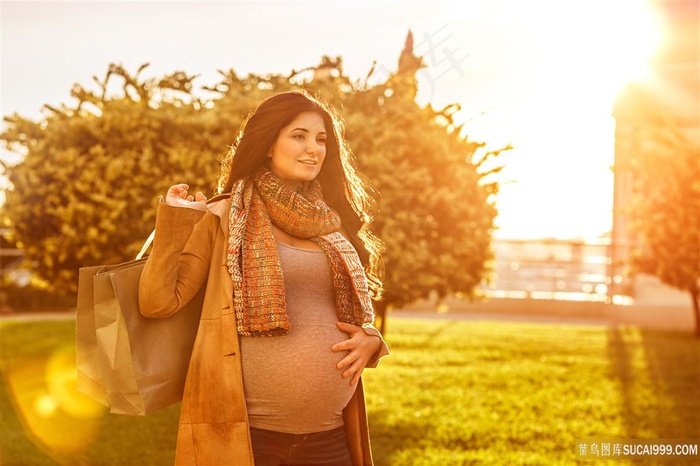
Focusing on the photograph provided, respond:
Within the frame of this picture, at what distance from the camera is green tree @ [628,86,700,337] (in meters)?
14.6

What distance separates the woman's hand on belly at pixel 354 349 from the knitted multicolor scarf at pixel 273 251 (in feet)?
0.14

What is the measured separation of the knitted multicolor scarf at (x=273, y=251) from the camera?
310 cm

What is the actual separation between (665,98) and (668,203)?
26.1ft

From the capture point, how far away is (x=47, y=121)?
9.92 metres

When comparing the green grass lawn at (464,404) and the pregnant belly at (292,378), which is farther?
the green grass lawn at (464,404)

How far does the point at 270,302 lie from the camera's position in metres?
3.07

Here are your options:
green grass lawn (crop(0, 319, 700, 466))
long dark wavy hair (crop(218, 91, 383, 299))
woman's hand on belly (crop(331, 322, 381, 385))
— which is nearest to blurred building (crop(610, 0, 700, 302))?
green grass lawn (crop(0, 319, 700, 466))

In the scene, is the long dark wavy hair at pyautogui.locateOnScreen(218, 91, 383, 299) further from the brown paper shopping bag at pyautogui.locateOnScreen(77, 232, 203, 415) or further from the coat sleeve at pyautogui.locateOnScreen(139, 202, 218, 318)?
the brown paper shopping bag at pyautogui.locateOnScreen(77, 232, 203, 415)

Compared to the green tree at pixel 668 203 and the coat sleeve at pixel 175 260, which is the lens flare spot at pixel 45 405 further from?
the green tree at pixel 668 203

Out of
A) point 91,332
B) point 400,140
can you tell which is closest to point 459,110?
point 400,140

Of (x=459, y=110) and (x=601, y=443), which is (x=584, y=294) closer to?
(x=459, y=110)

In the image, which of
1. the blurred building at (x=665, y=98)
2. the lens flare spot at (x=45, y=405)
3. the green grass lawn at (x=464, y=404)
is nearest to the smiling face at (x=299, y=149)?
the green grass lawn at (x=464, y=404)

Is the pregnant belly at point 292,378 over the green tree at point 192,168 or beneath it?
beneath

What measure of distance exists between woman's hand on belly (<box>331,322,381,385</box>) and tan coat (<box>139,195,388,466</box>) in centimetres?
41
